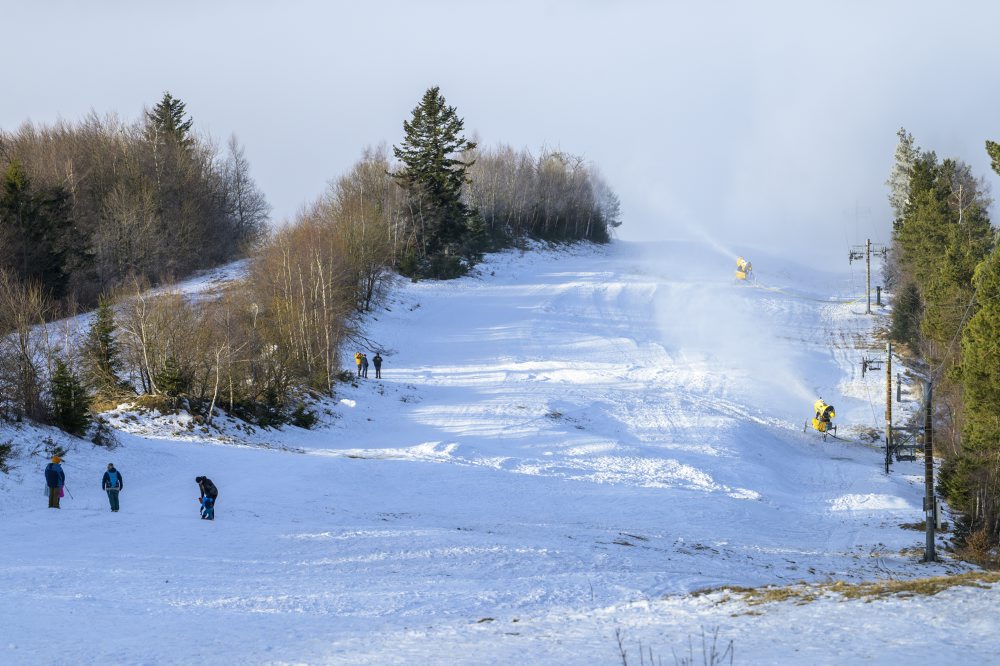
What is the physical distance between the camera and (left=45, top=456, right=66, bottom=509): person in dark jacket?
18953 mm

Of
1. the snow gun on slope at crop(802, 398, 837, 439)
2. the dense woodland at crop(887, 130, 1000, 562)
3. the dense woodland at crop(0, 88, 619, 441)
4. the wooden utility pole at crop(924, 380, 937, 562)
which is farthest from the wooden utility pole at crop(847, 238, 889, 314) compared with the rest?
the wooden utility pole at crop(924, 380, 937, 562)

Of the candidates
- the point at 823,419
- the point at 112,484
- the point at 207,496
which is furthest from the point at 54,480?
the point at 823,419

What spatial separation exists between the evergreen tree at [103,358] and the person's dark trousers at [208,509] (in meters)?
16.3

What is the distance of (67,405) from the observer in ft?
80.7

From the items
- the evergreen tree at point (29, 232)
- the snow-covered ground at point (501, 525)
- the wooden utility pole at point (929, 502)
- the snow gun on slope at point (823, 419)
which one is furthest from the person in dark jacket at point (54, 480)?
the evergreen tree at point (29, 232)

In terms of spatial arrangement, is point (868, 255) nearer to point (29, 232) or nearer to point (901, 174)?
point (901, 174)

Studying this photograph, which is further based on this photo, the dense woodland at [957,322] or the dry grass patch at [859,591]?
the dense woodland at [957,322]

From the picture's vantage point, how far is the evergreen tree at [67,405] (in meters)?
24.6

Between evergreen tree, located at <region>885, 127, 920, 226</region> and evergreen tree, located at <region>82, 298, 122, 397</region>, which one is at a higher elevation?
evergreen tree, located at <region>885, 127, 920, 226</region>

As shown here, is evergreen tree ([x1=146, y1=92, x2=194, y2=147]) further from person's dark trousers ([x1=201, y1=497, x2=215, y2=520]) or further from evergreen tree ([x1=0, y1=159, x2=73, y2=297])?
person's dark trousers ([x1=201, y1=497, x2=215, y2=520])

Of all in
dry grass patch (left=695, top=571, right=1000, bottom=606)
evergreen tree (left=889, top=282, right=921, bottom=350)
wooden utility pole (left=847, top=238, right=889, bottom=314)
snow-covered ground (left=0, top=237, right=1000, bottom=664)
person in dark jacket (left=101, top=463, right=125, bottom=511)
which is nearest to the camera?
snow-covered ground (left=0, top=237, right=1000, bottom=664)

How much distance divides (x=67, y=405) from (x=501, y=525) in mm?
13756

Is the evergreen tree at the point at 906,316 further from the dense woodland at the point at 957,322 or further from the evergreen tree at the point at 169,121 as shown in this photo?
the evergreen tree at the point at 169,121

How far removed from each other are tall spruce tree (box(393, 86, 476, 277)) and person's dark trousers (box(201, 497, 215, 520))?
5348cm
